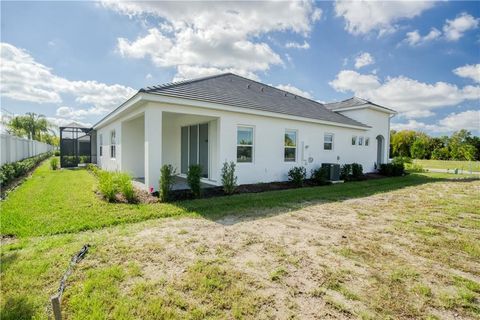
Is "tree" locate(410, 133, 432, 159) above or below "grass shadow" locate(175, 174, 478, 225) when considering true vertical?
above

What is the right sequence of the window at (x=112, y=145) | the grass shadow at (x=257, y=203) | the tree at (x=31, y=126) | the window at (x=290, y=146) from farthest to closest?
1. the tree at (x=31, y=126)
2. the window at (x=112, y=145)
3. the window at (x=290, y=146)
4. the grass shadow at (x=257, y=203)

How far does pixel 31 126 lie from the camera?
1757 inches

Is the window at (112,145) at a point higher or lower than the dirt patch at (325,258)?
higher

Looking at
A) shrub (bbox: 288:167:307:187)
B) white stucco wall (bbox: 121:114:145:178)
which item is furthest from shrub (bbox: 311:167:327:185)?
white stucco wall (bbox: 121:114:145:178)

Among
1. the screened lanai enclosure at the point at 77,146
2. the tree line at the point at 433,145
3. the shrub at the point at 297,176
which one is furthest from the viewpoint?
Result: the tree line at the point at 433,145

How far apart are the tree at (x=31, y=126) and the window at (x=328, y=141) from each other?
50605mm

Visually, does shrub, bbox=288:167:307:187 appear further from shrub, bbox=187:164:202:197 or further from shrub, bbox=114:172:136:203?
shrub, bbox=114:172:136:203

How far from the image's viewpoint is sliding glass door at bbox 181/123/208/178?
10.9m

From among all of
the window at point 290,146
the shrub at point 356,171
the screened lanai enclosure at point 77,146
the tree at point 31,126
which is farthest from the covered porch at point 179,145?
the tree at point 31,126

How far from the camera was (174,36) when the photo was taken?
1072cm

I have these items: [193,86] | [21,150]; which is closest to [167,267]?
[193,86]

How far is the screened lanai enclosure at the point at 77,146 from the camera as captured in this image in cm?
1893

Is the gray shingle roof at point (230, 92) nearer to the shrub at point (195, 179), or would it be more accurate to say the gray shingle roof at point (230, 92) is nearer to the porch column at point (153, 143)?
the porch column at point (153, 143)

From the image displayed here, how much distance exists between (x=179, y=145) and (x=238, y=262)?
395 inches
